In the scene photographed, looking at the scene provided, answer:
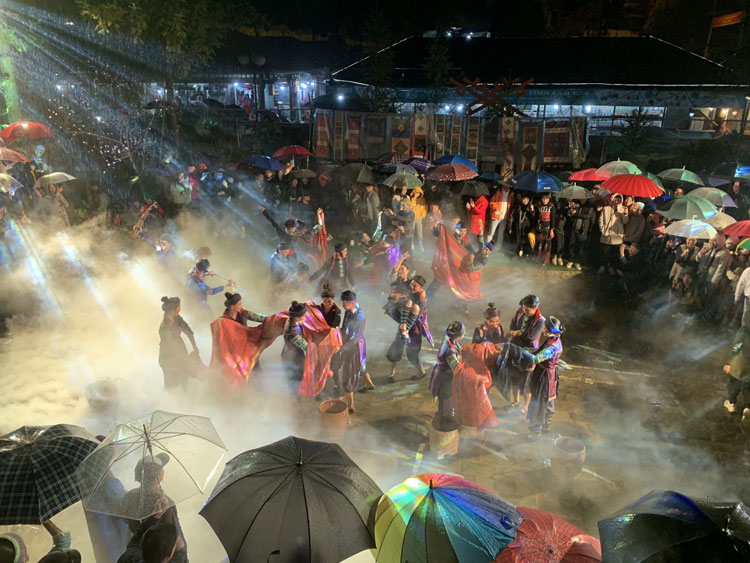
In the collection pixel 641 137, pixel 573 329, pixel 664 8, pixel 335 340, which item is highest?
pixel 664 8

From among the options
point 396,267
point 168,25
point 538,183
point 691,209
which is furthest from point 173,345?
point 168,25

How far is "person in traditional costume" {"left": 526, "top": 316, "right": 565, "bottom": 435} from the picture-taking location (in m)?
7.03

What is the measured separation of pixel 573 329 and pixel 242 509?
28.8 ft

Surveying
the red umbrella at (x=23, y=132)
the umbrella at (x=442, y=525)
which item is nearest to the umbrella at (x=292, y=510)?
the umbrella at (x=442, y=525)

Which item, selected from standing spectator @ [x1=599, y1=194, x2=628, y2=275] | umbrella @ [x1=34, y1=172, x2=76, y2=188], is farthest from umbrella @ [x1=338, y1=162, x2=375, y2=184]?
umbrella @ [x1=34, y1=172, x2=76, y2=188]

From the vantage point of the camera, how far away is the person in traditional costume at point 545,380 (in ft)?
23.1

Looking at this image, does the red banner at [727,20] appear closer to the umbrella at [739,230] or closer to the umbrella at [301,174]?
the umbrella at [739,230]

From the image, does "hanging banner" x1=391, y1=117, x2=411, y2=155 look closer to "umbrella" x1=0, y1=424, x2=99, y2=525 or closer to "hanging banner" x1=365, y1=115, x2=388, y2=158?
"hanging banner" x1=365, y1=115, x2=388, y2=158

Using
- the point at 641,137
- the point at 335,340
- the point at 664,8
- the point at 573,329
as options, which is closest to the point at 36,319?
the point at 335,340

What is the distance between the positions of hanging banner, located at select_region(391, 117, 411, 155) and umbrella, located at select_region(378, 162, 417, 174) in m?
1.30

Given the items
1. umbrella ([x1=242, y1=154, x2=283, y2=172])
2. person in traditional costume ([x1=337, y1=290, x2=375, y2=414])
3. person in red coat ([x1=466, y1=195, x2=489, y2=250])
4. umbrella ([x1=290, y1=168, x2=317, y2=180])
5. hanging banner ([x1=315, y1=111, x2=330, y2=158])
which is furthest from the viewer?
hanging banner ([x1=315, y1=111, x2=330, y2=158])

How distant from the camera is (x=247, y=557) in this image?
3816 millimetres

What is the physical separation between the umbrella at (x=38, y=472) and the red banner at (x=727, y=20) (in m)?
32.5

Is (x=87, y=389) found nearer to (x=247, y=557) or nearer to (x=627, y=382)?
(x=247, y=557)
